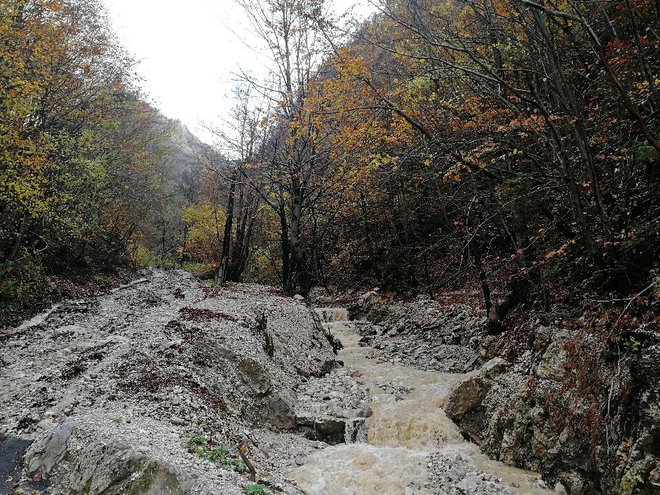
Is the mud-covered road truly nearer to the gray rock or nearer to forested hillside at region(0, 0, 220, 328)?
the gray rock

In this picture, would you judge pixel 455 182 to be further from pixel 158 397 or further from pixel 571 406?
pixel 158 397

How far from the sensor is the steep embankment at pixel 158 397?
577 cm

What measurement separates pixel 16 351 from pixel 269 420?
22.3ft

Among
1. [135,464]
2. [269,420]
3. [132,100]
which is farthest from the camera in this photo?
[132,100]

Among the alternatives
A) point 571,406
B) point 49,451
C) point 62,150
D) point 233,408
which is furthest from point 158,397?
point 62,150

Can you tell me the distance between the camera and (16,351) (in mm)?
10781

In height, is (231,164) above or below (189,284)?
above

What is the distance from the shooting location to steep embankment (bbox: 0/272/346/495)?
5766 mm

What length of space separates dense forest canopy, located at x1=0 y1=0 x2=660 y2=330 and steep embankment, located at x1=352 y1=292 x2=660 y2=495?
1.32m

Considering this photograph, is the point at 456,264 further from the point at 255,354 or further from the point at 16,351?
the point at 16,351

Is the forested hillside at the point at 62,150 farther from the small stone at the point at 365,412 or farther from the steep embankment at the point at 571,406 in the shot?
the steep embankment at the point at 571,406

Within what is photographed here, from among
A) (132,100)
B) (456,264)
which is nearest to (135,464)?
(456,264)

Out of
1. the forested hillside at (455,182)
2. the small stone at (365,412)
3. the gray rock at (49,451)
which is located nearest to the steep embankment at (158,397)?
the gray rock at (49,451)

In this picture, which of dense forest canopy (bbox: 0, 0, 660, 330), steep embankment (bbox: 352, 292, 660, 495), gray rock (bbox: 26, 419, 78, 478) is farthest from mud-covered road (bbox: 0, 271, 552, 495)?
dense forest canopy (bbox: 0, 0, 660, 330)
